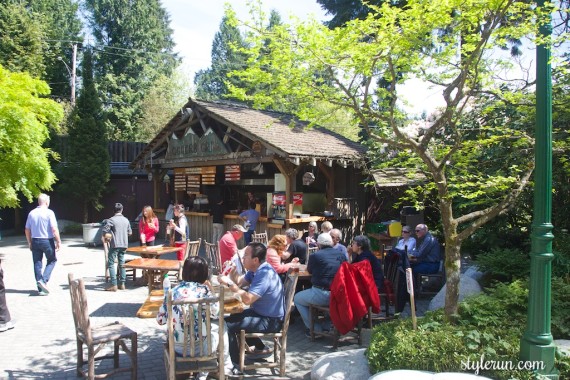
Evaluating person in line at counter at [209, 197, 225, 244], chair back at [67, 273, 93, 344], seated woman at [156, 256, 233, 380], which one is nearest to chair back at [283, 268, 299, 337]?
seated woman at [156, 256, 233, 380]

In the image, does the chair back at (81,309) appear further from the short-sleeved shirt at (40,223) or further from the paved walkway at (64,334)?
the short-sleeved shirt at (40,223)

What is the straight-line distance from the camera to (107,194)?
62.4 feet

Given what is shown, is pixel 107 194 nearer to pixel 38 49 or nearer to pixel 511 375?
pixel 38 49

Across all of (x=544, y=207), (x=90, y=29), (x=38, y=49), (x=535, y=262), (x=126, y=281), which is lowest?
(x=126, y=281)

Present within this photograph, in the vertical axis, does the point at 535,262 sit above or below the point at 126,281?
above

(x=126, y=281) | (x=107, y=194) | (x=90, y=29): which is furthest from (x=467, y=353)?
(x=90, y=29)

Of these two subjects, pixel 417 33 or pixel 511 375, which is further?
pixel 417 33

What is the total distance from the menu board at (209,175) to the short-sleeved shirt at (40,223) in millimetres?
5993

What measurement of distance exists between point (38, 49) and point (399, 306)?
20730 mm

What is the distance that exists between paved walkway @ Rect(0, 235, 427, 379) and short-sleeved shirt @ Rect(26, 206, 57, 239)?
1.10m

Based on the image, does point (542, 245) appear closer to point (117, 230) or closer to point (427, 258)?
point (427, 258)

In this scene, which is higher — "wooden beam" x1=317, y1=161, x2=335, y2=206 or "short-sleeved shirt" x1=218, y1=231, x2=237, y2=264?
"wooden beam" x1=317, y1=161, x2=335, y2=206

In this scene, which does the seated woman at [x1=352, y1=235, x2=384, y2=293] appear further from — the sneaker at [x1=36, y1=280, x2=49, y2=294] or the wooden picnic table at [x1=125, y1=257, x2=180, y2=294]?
the sneaker at [x1=36, y1=280, x2=49, y2=294]

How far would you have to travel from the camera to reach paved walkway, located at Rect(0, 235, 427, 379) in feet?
15.2
